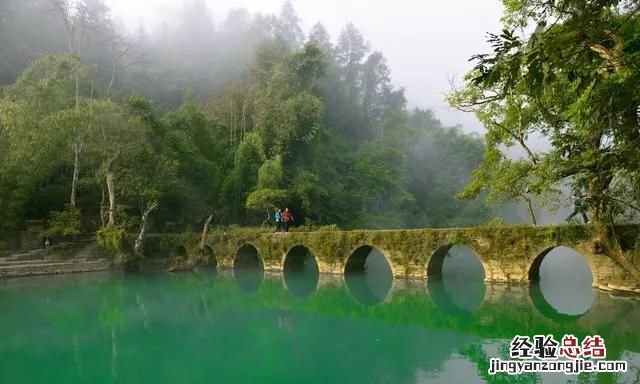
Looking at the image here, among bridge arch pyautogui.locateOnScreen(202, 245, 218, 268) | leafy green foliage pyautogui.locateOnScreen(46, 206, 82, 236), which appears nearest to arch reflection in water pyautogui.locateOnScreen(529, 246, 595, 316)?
bridge arch pyautogui.locateOnScreen(202, 245, 218, 268)

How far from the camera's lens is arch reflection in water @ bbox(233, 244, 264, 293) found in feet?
69.5

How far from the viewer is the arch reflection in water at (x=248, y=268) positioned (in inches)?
834

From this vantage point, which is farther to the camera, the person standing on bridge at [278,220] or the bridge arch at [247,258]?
the bridge arch at [247,258]

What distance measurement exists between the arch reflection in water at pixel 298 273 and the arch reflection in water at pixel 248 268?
4.03ft

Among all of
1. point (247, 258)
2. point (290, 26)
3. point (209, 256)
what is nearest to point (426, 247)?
point (247, 258)

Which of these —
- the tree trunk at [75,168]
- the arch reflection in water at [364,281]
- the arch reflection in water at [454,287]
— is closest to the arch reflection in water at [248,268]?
the arch reflection in water at [364,281]

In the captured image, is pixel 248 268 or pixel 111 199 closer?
pixel 111 199

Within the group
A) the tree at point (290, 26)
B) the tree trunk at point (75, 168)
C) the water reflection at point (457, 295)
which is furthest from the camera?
the tree at point (290, 26)

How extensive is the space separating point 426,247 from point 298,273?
24.3 ft

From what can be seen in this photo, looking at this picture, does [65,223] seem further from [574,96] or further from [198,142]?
[574,96]

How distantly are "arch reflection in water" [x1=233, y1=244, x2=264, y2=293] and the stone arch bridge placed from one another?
60 cm

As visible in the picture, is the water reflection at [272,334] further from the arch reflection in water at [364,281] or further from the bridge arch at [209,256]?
the bridge arch at [209,256]

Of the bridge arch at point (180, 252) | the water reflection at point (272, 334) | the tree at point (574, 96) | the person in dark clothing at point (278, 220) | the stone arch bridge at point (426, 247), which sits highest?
the tree at point (574, 96)

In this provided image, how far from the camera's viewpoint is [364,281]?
2098 centimetres
